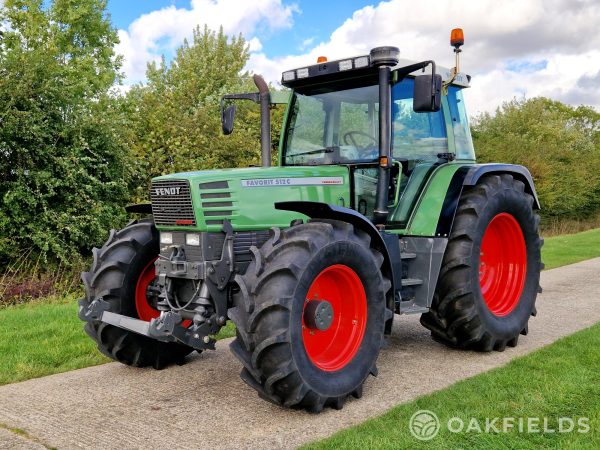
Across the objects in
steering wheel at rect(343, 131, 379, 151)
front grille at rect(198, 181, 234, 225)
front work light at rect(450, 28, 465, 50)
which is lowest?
front grille at rect(198, 181, 234, 225)

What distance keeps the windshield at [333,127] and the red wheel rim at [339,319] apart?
3.99 feet

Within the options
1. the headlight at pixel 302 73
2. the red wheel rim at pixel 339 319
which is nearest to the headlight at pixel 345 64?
the headlight at pixel 302 73

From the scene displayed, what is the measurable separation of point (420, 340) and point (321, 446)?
115 inches

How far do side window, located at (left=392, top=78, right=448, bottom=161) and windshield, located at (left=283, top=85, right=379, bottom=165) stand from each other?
0.79ft

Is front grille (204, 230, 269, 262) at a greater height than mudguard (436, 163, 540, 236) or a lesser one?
lesser

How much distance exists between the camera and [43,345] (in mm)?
5895

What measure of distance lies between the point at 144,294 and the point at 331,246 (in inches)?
76.4

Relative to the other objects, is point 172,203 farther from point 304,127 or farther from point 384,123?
point 384,123

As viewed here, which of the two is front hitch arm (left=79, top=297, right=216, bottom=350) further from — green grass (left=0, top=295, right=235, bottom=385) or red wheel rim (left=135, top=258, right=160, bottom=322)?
green grass (left=0, top=295, right=235, bottom=385)

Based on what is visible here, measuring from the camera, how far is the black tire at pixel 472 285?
534 centimetres

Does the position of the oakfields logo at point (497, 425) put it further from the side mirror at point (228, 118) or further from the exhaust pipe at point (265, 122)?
the side mirror at point (228, 118)

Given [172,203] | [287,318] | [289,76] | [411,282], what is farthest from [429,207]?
[172,203]

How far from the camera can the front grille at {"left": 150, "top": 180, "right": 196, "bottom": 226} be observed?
4574mm

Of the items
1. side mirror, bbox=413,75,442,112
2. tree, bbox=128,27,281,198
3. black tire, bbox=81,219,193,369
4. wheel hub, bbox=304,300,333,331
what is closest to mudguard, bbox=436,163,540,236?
side mirror, bbox=413,75,442,112
